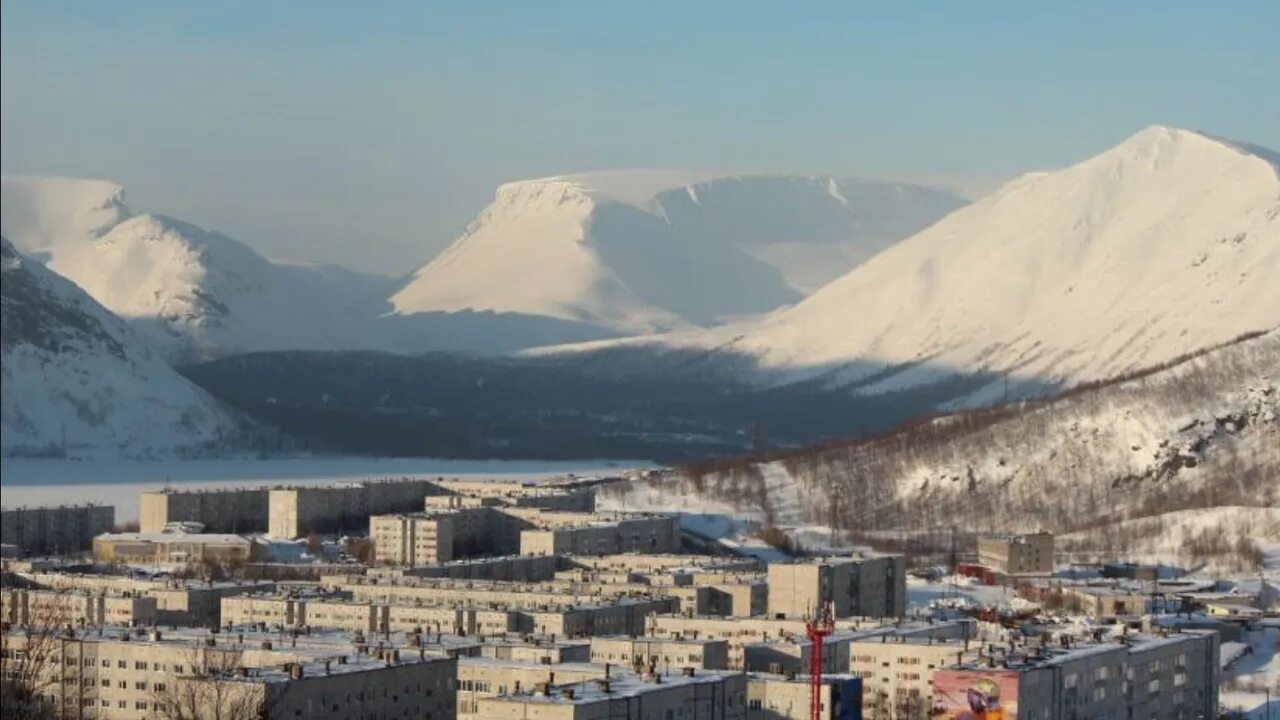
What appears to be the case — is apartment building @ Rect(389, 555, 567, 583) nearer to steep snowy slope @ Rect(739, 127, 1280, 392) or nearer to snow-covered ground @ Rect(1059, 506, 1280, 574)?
snow-covered ground @ Rect(1059, 506, 1280, 574)

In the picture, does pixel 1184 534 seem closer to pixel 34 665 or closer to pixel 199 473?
pixel 199 473

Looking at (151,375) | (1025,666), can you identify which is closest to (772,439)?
(151,375)

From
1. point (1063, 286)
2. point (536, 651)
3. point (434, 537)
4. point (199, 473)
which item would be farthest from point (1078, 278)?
point (536, 651)

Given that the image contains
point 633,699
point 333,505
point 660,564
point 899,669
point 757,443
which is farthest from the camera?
point 757,443

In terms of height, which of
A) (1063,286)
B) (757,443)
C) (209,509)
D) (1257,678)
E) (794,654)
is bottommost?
(1257,678)

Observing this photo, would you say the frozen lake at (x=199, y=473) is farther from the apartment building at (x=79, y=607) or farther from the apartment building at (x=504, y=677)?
the apartment building at (x=504, y=677)

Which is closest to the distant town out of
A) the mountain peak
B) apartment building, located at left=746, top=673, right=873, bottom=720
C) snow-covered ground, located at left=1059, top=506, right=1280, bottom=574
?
apartment building, located at left=746, top=673, right=873, bottom=720

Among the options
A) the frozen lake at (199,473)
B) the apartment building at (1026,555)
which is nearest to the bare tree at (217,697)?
the apartment building at (1026,555)
